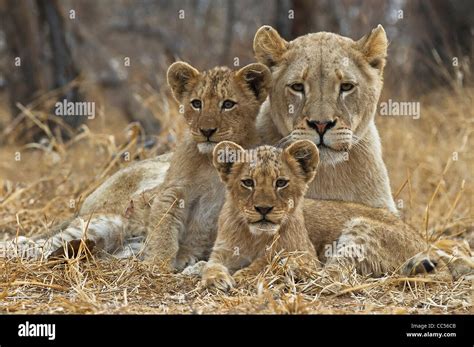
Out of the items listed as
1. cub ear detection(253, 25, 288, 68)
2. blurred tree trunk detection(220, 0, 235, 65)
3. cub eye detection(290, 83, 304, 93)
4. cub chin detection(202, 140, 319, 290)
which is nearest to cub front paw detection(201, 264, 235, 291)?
cub chin detection(202, 140, 319, 290)

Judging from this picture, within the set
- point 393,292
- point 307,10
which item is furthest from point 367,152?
point 307,10

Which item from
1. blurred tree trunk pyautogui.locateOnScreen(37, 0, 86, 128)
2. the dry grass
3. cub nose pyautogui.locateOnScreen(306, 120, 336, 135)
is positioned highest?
blurred tree trunk pyautogui.locateOnScreen(37, 0, 86, 128)

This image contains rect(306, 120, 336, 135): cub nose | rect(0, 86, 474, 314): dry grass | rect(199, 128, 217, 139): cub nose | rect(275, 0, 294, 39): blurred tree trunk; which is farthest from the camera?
rect(275, 0, 294, 39): blurred tree trunk

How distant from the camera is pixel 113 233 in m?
5.66

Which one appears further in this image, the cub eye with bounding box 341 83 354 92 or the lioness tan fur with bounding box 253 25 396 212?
the cub eye with bounding box 341 83 354 92

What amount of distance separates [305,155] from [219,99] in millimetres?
668

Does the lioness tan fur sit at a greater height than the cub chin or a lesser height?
greater

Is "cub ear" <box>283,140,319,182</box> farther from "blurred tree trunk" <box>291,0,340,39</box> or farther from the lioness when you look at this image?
"blurred tree trunk" <box>291,0,340,39</box>

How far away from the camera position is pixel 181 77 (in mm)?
5426

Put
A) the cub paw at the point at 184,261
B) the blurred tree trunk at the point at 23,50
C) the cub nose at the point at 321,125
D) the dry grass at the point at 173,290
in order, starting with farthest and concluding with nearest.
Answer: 1. the blurred tree trunk at the point at 23,50
2. the cub paw at the point at 184,261
3. the cub nose at the point at 321,125
4. the dry grass at the point at 173,290

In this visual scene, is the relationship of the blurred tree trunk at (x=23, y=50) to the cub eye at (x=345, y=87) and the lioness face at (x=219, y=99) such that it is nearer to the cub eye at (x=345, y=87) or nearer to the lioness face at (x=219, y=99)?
the lioness face at (x=219, y=99)

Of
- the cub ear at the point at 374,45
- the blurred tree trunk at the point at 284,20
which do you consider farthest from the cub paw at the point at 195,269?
the blurred tree trunk at the point at 284,20

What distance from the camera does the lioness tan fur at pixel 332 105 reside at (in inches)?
198

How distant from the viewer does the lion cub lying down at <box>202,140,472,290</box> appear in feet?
15.3
